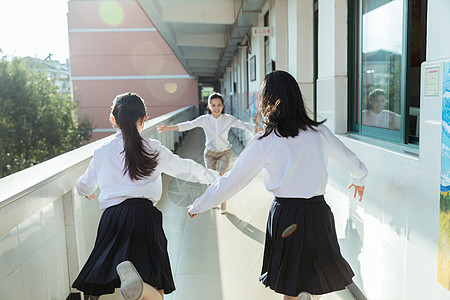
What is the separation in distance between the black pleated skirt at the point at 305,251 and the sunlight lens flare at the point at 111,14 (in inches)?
1171

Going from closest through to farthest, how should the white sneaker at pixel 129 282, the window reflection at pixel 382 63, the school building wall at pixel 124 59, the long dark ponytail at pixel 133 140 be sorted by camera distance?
the white sneaker at pixel 129 282, the long dark ponytail at pixel 133 140, the window reflection at pixel 382 63, the school building wall at pixel 124 59

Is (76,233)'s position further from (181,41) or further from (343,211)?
(181,41)

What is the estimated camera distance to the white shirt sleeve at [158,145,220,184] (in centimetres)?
254

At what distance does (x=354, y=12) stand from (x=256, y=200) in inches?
130

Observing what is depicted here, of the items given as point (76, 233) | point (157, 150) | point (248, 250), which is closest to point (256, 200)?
point (248, 250)

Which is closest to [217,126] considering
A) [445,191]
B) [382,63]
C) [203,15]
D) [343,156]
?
[382,63]

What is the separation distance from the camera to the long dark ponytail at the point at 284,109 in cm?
223

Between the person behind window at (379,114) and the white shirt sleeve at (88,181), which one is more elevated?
the person behind window at (379,114)

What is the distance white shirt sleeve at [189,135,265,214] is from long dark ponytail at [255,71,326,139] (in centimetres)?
9

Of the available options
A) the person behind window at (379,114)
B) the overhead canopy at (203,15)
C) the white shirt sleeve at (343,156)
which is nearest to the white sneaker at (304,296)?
the white shirt sleeve at (343,156)

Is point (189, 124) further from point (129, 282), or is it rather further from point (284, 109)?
Result: point (129, 282)

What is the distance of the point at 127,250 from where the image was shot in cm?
232

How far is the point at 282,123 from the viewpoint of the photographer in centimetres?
224

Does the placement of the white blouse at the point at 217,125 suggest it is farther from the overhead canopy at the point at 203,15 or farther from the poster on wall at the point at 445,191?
the poster on wall at the point at 445,191
